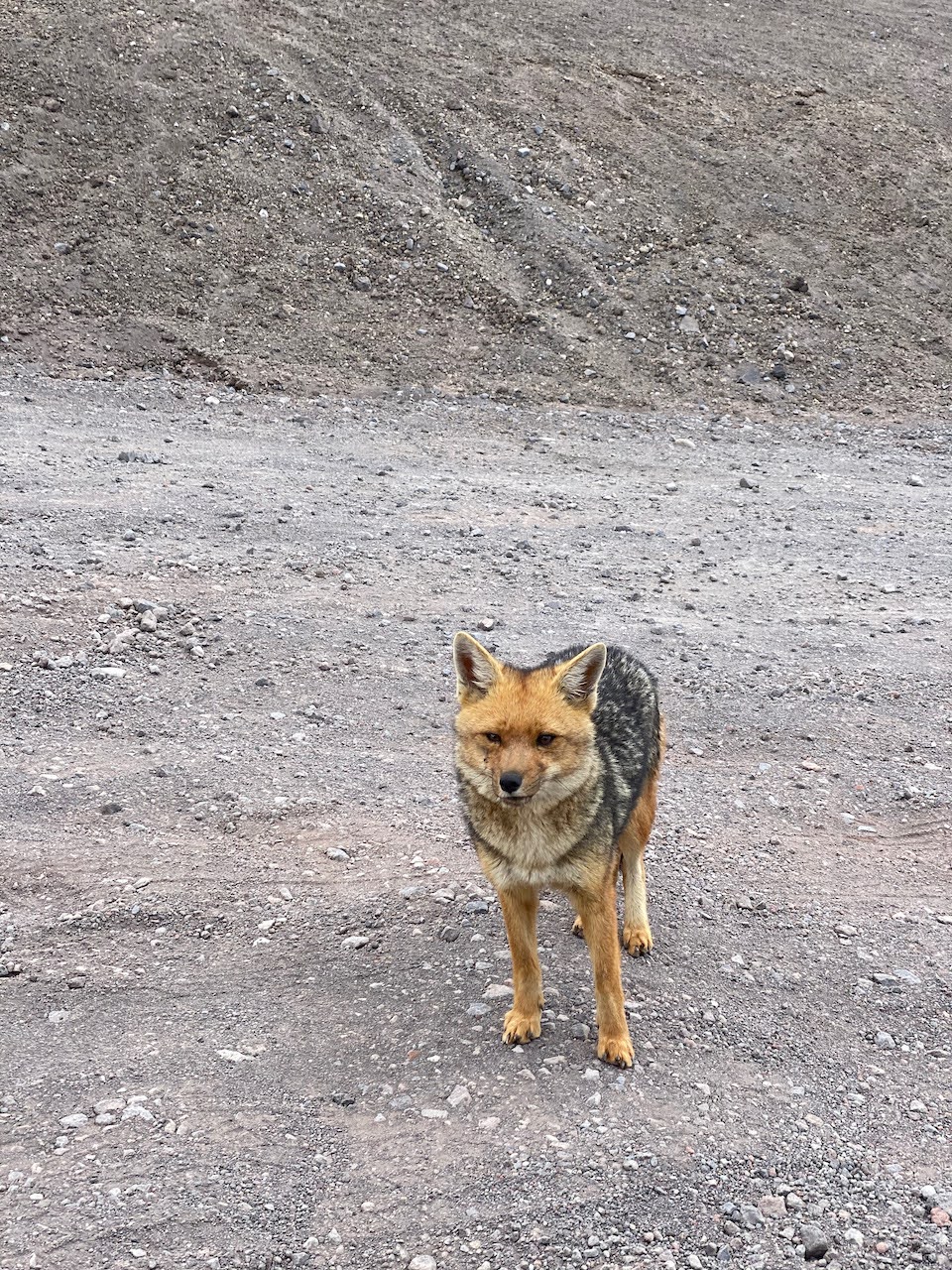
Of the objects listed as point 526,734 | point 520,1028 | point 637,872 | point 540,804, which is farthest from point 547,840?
point 637,872

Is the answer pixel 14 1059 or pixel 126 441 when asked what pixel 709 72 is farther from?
pixel 14 1059

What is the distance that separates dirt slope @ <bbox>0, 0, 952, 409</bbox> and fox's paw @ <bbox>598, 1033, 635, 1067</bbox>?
37.3ft

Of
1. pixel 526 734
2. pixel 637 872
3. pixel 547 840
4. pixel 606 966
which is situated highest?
pixel 526 734

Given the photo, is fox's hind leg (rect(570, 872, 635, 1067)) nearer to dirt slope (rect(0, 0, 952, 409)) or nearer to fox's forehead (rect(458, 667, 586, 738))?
fox's forehead (rect(458, 667, 586, 738))

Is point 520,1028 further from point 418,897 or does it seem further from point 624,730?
point 624,730

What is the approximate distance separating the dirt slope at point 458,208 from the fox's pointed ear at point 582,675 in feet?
35.5

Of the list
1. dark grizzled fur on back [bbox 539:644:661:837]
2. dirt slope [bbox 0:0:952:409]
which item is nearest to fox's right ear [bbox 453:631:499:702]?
dark grizzled fur on back [bbox 539:644:661:837]

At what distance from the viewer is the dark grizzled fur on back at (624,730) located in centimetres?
489

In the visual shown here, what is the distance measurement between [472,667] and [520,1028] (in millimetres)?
1556

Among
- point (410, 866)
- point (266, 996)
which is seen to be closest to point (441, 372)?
point (410, 866)

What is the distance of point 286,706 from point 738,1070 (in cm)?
380

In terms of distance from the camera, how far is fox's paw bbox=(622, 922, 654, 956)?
17.9ft

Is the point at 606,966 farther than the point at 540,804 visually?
Yes

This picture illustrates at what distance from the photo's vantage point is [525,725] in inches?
176
